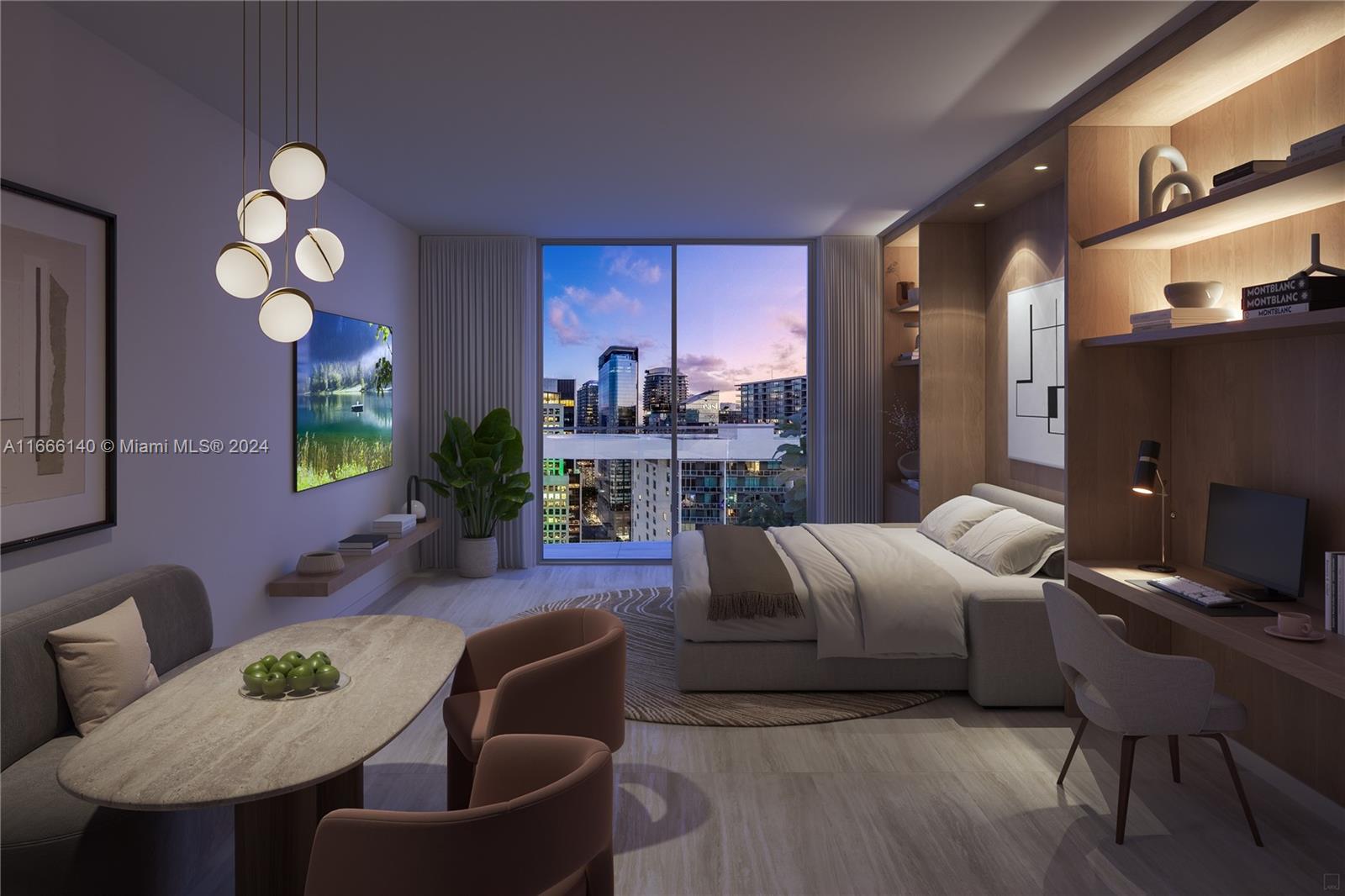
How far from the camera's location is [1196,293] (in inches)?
123

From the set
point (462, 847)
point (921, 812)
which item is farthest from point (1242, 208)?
point (462, 847)

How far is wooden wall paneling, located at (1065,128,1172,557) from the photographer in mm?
3555

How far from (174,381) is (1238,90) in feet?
14.3

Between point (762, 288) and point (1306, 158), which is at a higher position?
point (762, 288)

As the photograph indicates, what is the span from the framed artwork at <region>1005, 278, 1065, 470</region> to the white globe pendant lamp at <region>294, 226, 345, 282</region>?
11.9 feet

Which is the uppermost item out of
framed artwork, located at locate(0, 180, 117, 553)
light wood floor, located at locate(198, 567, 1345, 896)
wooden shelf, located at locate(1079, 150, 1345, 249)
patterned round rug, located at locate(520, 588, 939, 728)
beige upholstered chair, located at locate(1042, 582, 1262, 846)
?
wooden shelf, located at locate(1079, 150, 1345, 249)

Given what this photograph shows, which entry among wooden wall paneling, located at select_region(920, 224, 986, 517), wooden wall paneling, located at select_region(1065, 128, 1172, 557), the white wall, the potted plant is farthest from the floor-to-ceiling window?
wooden wall paneling, located at select_region(1065, 128, 1172, 557)

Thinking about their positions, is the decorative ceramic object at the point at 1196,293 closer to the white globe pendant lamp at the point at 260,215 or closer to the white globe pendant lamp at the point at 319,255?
the white globe pendant lamp at the point at 319,255

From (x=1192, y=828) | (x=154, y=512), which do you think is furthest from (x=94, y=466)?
(x=1192, y=828)

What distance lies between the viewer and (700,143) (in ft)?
14.1

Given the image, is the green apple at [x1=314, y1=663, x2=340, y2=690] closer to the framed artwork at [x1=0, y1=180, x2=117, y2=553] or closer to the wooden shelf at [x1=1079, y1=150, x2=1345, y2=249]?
the framed artwork at [x1=0, y1=180, x2=117, y2=553]

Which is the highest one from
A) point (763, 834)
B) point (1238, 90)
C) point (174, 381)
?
point (1238, 90)

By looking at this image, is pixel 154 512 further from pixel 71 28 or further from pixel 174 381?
pixel 71 28

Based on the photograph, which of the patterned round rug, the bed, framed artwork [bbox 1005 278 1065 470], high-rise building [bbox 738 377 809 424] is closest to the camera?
the patterned round rug
